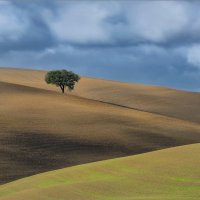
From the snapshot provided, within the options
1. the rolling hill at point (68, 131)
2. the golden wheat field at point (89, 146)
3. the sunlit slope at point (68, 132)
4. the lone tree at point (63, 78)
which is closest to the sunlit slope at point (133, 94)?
the golden wheat field at point (89, 146)

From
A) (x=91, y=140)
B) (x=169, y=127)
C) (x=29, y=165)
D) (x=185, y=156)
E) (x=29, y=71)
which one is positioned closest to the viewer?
(x=185, y=156)

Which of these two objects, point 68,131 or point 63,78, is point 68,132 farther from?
point 63,78

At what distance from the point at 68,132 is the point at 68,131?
57cm

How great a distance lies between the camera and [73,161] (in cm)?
4578

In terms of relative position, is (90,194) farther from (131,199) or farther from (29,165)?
(29,165)

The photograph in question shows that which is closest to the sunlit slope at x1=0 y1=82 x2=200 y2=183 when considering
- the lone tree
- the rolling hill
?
the rolling hill

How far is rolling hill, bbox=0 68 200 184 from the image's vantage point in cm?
4553

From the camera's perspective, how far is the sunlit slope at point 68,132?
45.4 m

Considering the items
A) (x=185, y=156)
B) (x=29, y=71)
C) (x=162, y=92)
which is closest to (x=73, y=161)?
(x=185, y=156)

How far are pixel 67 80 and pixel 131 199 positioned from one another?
87044mm

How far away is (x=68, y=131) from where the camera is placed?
57281mm

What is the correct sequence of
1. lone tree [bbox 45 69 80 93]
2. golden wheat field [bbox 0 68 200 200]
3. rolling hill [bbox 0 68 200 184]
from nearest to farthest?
golden wheat field [bbox 0 68 200 200] → rolling hill [bbox 0 68 200 184] → lone tree [bbox 45 69 80 93]

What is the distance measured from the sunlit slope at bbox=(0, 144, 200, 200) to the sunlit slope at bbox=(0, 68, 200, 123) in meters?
53.4

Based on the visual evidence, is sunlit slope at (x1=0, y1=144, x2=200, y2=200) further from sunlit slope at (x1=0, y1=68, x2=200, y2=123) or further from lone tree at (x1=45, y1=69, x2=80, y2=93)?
lone tree at (x1=45, y1=69, x2=80, y2=93)
